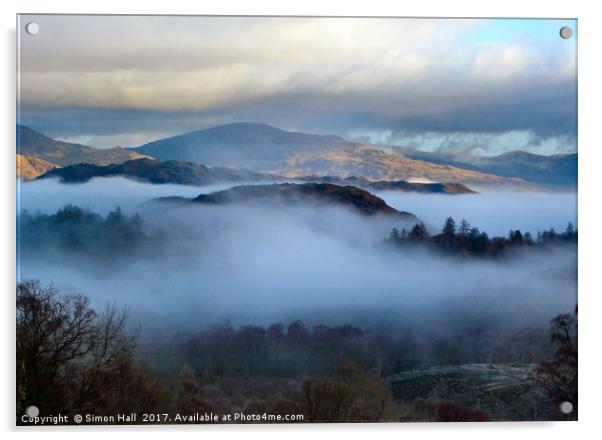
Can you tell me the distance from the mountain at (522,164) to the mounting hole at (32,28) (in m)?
1.98

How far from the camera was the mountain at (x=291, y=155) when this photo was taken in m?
4.50

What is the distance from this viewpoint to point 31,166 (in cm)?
438

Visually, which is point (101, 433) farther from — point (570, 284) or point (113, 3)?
point (570, 284)

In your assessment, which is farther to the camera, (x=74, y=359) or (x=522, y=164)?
(x=522, y=164)

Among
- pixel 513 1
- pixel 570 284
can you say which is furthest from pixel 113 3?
pixel 570 284

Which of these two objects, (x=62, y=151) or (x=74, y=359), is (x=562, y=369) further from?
Answer: (x=62, y=151)

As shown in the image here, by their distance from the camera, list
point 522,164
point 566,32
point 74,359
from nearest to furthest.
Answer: point 74,359, point 566,32, point 522,164

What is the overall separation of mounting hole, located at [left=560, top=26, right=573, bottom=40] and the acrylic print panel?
0.03m

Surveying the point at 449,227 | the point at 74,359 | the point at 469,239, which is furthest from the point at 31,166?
the point at 469,239

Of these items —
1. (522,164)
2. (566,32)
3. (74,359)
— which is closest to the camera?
(74,359)

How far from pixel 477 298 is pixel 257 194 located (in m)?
1.28

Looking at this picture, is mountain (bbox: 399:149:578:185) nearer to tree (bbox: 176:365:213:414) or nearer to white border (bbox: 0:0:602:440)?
white border (bbox: 0:0:602:440)
